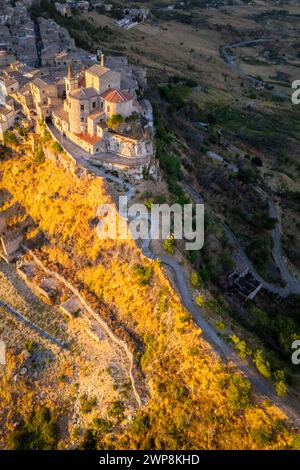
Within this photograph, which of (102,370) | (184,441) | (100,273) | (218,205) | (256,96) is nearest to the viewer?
(184,441)

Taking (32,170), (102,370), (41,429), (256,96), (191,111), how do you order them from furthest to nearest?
(256,96) < (191,111) < (32,170) < (102,370) < (41,429)

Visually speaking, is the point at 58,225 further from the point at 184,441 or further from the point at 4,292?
the point at 184,441

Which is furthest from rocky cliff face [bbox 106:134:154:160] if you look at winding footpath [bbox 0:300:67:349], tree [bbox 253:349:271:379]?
tree [bbox 253:349:271:379]

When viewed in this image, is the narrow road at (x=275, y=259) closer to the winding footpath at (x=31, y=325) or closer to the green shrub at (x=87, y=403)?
the winding footpath at (x=31, y=325)

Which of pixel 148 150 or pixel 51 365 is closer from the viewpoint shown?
pixel 51 365

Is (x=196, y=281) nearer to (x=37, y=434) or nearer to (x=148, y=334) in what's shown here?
(x=148, y=334)

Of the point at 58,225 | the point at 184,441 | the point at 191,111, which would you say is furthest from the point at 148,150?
the point at 191,111

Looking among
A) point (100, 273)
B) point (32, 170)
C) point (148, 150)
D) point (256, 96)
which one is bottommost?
point (256, 96)
